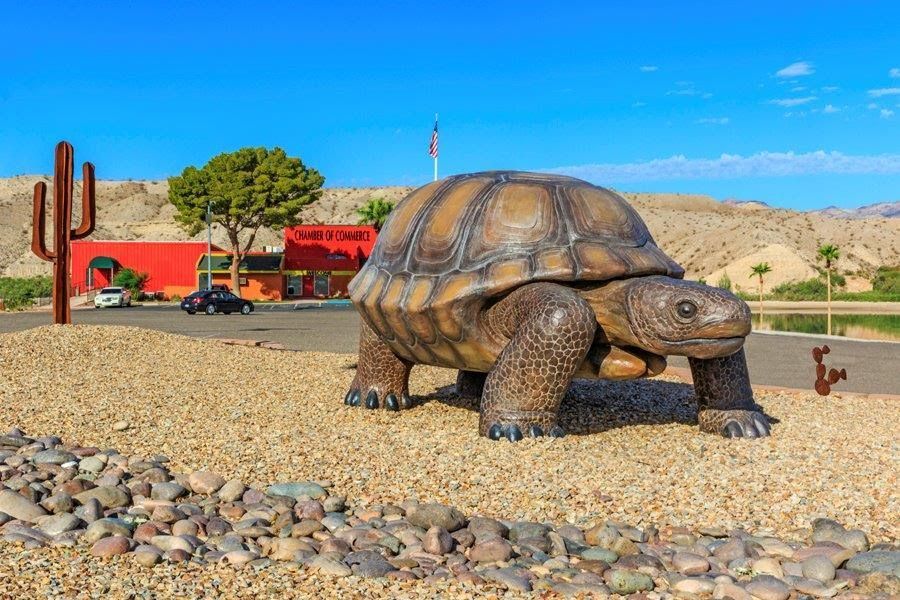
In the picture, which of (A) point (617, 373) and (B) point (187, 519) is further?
(A) point (617, 373)

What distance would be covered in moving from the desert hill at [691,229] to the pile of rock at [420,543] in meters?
64.4

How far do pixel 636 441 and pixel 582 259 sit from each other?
157 cm

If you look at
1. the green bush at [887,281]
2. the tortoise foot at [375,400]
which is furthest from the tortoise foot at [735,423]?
the green bush at [887,281]

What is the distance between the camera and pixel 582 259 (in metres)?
6.29

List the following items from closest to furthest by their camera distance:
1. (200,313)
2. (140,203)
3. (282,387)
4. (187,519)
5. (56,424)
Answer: (187,519) < (56,424) < (282,387) < (200,313) < (140,203)

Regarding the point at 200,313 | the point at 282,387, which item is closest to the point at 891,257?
the point at 200,313

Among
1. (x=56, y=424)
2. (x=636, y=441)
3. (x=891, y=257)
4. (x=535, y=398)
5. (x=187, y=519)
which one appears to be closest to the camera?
(x=187, y=519)

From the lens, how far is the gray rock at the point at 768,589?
3.62 meters

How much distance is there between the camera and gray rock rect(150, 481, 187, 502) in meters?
5.07

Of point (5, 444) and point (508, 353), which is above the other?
point (508, 353)

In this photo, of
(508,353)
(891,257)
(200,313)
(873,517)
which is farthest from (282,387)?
(891,257)

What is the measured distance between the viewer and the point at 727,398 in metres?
6.80

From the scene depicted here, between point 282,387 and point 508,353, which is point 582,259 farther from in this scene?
point 282,387

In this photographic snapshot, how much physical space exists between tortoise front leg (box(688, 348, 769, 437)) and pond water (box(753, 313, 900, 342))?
20.5m
